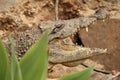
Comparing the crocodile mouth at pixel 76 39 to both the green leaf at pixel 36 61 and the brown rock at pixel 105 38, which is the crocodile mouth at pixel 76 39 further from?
the green leaf at pixel 36 61

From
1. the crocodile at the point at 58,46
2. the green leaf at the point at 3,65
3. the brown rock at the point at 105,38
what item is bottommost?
the brown rock at the point at 105,38

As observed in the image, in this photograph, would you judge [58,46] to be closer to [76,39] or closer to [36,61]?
[76,39]

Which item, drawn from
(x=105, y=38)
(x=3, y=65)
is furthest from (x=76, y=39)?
(x=3, y=65)

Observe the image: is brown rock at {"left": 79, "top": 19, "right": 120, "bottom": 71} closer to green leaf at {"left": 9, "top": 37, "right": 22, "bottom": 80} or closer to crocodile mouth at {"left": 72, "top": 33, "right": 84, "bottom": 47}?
crocodile mouth at {"left": 72, "top": 33, "right": 84, "bottom": 47}

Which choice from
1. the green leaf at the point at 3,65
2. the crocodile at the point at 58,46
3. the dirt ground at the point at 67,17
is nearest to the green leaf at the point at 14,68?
the green leaf at the point at 3,65

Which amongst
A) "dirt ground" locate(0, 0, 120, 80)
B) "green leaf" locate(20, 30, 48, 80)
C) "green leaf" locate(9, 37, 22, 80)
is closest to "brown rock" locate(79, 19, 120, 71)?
"dirt ground" locate(0, 0, 120, 80)

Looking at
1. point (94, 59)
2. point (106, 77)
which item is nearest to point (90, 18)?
point (106, 77)
